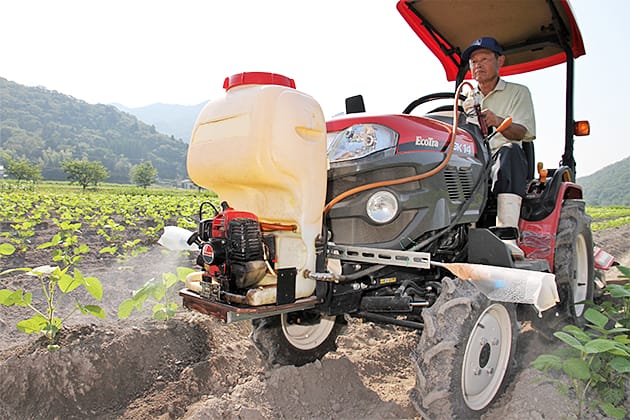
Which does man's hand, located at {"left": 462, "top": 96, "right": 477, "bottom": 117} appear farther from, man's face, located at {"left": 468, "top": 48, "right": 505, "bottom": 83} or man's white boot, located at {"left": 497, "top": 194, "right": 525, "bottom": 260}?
man's white boot, located at {"left": 497, "top": 194, "right": 525, "bottom": 260}

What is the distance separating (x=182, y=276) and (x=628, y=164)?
139922 mm

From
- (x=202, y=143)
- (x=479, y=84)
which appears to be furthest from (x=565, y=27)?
(x=202, y=143)

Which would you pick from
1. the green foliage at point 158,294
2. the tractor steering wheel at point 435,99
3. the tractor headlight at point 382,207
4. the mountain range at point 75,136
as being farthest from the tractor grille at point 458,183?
the mountain range at point 75,136

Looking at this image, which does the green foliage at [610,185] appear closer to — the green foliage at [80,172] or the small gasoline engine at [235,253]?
the green foliage at [80,172]

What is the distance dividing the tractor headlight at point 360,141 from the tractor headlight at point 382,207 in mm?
237

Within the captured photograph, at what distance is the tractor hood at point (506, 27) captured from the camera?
11.7 feet

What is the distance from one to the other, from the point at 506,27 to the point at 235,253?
320 cm

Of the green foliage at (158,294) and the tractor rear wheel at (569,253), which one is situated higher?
the tractor rear wheel at (569,253)

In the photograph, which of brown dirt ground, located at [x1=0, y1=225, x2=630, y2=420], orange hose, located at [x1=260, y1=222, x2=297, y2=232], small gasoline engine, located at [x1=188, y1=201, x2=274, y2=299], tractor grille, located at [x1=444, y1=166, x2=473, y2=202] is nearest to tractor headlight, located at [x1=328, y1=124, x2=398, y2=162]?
tractor grille, located at [x1=444, y1=166, x2=473, y2=202]

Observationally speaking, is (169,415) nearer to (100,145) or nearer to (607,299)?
(607,299)

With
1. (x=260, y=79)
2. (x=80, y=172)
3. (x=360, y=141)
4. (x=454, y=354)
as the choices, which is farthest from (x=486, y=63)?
(x=80, y=172)

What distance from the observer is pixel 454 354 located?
209 centimetres

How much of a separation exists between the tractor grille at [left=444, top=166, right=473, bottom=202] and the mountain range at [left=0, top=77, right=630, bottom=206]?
114047mm

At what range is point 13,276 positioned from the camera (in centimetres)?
494
